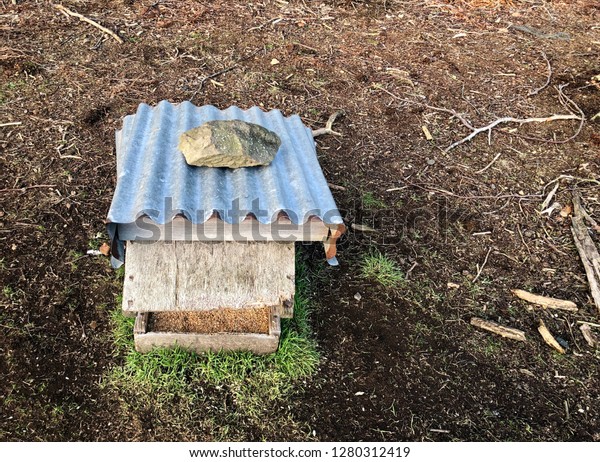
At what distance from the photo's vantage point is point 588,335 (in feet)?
11.9

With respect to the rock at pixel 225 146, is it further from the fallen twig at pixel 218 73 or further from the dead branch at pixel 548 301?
the fallen twig at pixel 218 73

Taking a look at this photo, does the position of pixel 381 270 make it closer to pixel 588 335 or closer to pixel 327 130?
pixel 588 335

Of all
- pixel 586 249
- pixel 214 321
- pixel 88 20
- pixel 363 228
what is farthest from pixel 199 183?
pixel 88 20

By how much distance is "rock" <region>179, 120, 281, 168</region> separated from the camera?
2.85 meters

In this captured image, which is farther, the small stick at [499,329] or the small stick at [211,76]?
the small stick at [211,76]

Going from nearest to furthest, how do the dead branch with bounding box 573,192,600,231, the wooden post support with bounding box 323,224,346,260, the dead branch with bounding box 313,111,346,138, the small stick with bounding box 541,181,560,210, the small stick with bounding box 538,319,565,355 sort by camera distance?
1. the wooden post support with bounding box 323,224,346,260
2. the small stick with bounding box 538,319,565,355
3. the dead branch with bounding box 573,192,600,231
4. the small stick with bounding box 541,181,560,210
5. the dead branch with bounding box 313,111,346,138

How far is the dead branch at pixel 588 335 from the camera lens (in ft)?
11.8

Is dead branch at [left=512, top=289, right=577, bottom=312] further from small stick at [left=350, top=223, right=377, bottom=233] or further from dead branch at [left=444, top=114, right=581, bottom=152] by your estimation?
dead branch at [left=444, top=114, right=581, bottom=152]

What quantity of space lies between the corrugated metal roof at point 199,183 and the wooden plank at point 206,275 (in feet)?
1.30

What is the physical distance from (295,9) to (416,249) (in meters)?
4.15

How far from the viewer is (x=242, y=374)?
10.4ft

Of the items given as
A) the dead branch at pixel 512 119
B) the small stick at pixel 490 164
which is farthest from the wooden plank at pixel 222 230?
the dead branch at pixel 512 119

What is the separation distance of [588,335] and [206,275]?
257 centimetres

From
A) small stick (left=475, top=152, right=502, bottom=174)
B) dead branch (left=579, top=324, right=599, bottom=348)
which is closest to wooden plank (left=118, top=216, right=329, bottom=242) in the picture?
dead branch (left=579, top=324, right=599, bottom=348)
